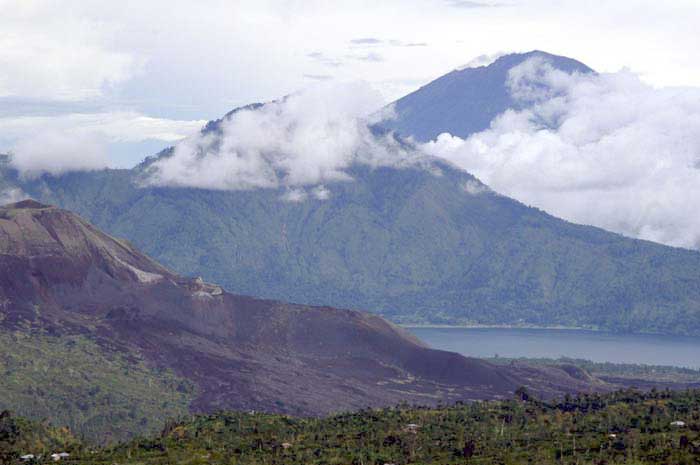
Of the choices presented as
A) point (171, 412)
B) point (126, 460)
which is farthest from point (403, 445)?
point (171, 412)

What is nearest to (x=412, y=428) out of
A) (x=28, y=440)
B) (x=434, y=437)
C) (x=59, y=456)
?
(x=434, y=437)

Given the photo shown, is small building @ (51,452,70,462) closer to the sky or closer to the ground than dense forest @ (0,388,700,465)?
closer to the ground

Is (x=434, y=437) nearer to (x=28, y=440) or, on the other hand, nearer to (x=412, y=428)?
(x=412, y=428)

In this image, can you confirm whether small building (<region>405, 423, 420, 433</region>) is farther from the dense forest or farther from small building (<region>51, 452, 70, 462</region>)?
small building (<region>51, 452, 70, 462</region>)

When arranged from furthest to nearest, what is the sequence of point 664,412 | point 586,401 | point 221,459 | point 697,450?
point 586,401 < point 664,412 < point 221,459 < point 697,450

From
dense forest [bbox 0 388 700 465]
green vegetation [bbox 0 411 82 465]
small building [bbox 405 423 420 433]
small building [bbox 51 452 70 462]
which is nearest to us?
dense forest [bbox 0 388 700 465]

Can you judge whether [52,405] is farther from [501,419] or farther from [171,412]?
[501,419]

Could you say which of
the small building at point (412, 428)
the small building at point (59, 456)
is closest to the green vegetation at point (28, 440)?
the small building at point (59, 456)

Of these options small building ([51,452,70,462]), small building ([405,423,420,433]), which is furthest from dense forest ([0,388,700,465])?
small building ([51,452,70,462])
